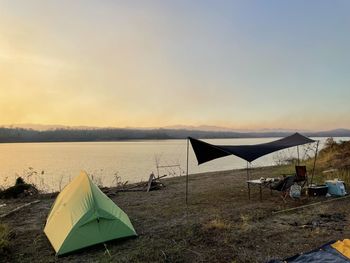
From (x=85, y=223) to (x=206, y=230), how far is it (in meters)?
1.89

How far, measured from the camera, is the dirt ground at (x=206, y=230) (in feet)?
14.1

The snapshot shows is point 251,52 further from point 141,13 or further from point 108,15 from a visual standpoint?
point 108,15

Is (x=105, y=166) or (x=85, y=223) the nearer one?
(x=85, y=223)

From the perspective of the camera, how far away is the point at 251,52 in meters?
13.3

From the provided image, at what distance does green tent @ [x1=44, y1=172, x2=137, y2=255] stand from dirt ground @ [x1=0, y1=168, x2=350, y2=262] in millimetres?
134

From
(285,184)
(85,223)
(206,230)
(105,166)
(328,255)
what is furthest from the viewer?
(105,166)

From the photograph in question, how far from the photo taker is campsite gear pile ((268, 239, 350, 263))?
150 inches

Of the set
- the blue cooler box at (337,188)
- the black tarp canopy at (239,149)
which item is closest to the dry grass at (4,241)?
the black tarp canopy at (239,149)

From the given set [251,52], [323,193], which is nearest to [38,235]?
[323,193]

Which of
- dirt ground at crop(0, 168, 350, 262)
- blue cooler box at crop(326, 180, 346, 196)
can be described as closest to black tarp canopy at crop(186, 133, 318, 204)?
dirt ground at crop(0, 168, 350, 262)

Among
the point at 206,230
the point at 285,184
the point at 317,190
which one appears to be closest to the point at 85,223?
the point at 206,230

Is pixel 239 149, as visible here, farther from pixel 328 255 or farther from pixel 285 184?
pixel 328 255

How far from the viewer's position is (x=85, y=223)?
4652 millimetres

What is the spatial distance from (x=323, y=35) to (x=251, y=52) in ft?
8.91
